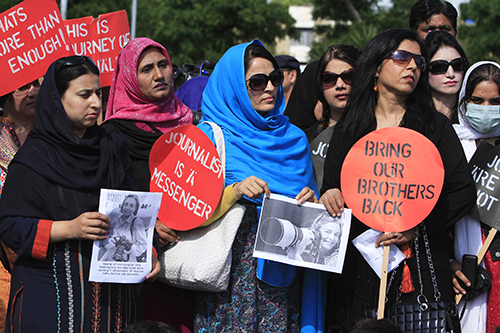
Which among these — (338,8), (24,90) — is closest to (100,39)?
(24,90)

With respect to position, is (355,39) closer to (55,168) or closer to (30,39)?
(30,39)

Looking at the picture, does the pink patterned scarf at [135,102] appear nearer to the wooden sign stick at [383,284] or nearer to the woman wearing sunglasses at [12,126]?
the woman wearing sunglasses at [12,126]

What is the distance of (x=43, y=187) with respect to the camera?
2297 mm

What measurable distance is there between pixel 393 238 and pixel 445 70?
4.49 feet

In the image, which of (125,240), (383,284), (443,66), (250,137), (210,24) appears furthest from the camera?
(210,24)

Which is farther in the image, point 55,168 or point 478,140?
point 478,140

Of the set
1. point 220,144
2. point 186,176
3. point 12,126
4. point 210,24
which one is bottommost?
point 186,176

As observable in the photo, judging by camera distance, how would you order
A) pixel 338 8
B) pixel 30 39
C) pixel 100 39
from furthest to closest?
pixel 338 8
pixel 100 39
pixel 30 39

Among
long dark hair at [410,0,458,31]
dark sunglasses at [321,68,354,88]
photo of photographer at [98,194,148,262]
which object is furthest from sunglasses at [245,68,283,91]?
long dark hair at [410,0,458,31]

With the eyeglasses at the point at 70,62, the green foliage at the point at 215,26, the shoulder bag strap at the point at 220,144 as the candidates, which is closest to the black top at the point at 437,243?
the shoulder bag strap at the point at 220,144

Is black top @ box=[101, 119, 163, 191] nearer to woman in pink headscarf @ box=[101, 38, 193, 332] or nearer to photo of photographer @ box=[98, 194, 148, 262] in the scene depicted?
woman in pink headscarf @ box=[101, 38, 193, 332]

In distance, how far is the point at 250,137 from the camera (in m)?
2.87

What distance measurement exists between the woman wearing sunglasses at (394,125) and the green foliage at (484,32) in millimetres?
29297

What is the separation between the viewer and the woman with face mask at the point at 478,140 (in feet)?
9.69
